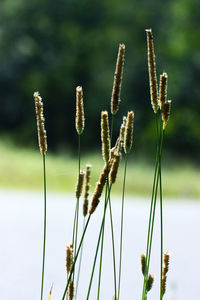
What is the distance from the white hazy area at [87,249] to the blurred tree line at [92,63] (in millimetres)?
7226

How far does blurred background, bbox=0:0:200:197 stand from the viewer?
13143mm

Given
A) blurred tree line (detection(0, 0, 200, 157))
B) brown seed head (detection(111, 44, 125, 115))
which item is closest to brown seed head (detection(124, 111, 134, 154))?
brown seed head (detection(111, 44, 125, 115))

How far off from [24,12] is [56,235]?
11.7m

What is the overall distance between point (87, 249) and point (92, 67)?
11261 millimetres

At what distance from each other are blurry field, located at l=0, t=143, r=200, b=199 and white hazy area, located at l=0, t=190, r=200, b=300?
81.9 inches

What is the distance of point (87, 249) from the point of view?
3744 mm

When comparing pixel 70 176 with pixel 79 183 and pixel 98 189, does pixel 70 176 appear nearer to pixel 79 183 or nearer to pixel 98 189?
pixel 79 183

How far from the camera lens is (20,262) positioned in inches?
135

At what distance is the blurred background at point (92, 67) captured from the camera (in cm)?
1314

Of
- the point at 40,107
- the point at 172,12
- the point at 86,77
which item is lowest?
the point at 40,107

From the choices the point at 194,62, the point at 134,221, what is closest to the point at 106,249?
the point at 134,221

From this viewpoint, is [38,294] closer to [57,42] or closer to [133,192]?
[133,192]

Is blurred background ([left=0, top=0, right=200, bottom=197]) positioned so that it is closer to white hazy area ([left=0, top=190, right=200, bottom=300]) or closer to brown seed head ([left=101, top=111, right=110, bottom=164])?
white hazy area ([left=0, top=190, right=200, bottom=300])

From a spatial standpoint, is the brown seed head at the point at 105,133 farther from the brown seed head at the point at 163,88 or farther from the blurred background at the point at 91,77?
the blurred background at the point at 91,77
